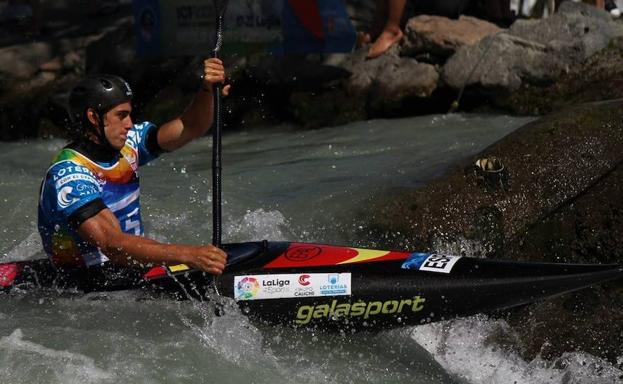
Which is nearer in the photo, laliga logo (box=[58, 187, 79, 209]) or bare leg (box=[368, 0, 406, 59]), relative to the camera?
laliga logo (box=[58, 187, 79, 209])

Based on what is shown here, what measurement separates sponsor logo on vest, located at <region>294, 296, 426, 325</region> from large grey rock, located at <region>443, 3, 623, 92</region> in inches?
186

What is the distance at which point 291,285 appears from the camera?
481cm

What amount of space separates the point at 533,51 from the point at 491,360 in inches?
192

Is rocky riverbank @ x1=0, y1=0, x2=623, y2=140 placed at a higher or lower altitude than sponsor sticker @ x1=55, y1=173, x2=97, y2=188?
lower

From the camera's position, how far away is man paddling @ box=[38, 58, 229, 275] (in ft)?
15.2

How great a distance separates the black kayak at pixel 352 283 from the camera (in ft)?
15.2

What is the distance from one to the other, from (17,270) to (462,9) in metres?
6.42

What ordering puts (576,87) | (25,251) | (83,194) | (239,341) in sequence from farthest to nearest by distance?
(576,87), (25,251), (239,341), (83,194)

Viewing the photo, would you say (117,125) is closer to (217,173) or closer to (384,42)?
(217,173)

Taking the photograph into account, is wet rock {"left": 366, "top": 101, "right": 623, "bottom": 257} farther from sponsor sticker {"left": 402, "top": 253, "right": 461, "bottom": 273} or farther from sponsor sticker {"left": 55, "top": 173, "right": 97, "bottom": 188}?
sponsor sticker {"left": 55, "top": 173, "right": 97, "bottom": 188}

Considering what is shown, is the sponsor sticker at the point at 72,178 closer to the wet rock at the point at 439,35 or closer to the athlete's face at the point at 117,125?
the athlete's face at the point at 117,125

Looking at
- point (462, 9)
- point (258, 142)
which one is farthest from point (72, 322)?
point (462, 9)

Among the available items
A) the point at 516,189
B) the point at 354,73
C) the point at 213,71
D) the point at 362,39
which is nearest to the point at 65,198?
the point at 213,71

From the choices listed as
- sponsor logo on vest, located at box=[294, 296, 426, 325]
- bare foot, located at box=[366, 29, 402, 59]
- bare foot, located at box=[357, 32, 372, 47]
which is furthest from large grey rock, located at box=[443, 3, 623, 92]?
sponsor logo on vest, located at box=[294, 296, 426, 325]
